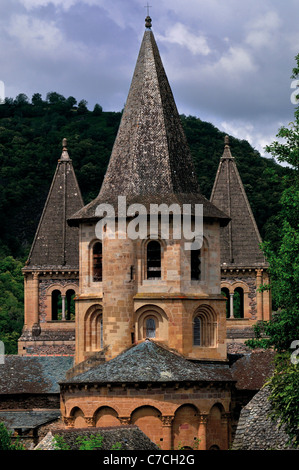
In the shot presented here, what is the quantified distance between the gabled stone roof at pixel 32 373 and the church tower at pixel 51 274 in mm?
11905

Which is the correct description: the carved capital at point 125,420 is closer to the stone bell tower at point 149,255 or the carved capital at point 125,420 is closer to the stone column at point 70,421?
the stone column at point 70,421

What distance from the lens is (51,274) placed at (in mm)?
73250

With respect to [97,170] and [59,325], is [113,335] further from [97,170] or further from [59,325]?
[97,170]

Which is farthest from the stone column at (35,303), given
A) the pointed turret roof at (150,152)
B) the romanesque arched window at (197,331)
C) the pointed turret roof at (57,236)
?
the romanesque arched window at (197,331)

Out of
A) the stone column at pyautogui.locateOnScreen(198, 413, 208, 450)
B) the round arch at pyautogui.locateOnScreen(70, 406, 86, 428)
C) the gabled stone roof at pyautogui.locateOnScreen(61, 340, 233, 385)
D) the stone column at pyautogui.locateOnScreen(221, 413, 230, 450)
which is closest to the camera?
the gabled stone roof at pyautogui.locateOnScreen(61, 340, 233, 385)

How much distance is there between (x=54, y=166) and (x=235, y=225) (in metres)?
45.0

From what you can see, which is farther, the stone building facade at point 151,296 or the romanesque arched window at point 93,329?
the romanesque arched window at point 93,329

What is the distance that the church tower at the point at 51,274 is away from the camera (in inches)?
2859

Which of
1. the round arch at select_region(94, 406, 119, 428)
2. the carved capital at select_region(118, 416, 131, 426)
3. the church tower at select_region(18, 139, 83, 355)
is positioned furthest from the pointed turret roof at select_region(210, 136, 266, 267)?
the carved capital at select_region(118, 416, 131, 426)

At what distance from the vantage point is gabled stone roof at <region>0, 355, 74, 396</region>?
5794 cm

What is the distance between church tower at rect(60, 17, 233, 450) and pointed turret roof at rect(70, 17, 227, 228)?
0.04 metres

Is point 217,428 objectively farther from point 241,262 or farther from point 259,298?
point 241,262

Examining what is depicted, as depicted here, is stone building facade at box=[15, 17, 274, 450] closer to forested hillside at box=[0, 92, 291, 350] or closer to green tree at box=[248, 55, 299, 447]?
green tree at box=[248, 55, 299, 447]

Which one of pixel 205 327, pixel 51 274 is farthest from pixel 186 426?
pixel 51 274
